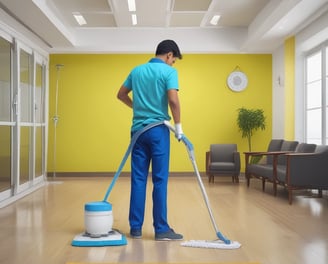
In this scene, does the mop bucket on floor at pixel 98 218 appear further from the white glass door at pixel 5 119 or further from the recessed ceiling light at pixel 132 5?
the recessed ceiling light at pixel 132 5

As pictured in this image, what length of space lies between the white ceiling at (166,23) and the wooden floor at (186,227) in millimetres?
2437

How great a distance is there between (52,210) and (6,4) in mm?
2496

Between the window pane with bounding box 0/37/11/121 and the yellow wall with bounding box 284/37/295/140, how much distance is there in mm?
4558

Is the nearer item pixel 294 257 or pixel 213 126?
pixel 294 257

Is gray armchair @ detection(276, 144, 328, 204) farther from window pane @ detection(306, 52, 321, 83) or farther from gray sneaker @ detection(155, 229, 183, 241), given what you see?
gray sneaker @ detection(155, 229, 183, 241)

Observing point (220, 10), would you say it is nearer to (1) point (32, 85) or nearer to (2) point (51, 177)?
(1) point (32, 85)

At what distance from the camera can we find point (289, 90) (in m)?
8.25

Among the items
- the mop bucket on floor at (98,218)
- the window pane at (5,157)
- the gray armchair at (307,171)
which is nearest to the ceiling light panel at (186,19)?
the gray armchair at (307,171)

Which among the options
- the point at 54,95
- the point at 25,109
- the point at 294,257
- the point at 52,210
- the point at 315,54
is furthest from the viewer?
the point at 54,95

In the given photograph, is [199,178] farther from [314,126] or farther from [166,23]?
[166,23]

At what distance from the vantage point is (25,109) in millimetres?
7125

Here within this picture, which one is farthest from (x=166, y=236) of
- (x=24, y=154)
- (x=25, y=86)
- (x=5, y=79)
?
(x=25, y=86)

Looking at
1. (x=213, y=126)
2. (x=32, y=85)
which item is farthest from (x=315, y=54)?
(x=32, y=85)

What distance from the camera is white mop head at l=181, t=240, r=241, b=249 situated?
340 cm
